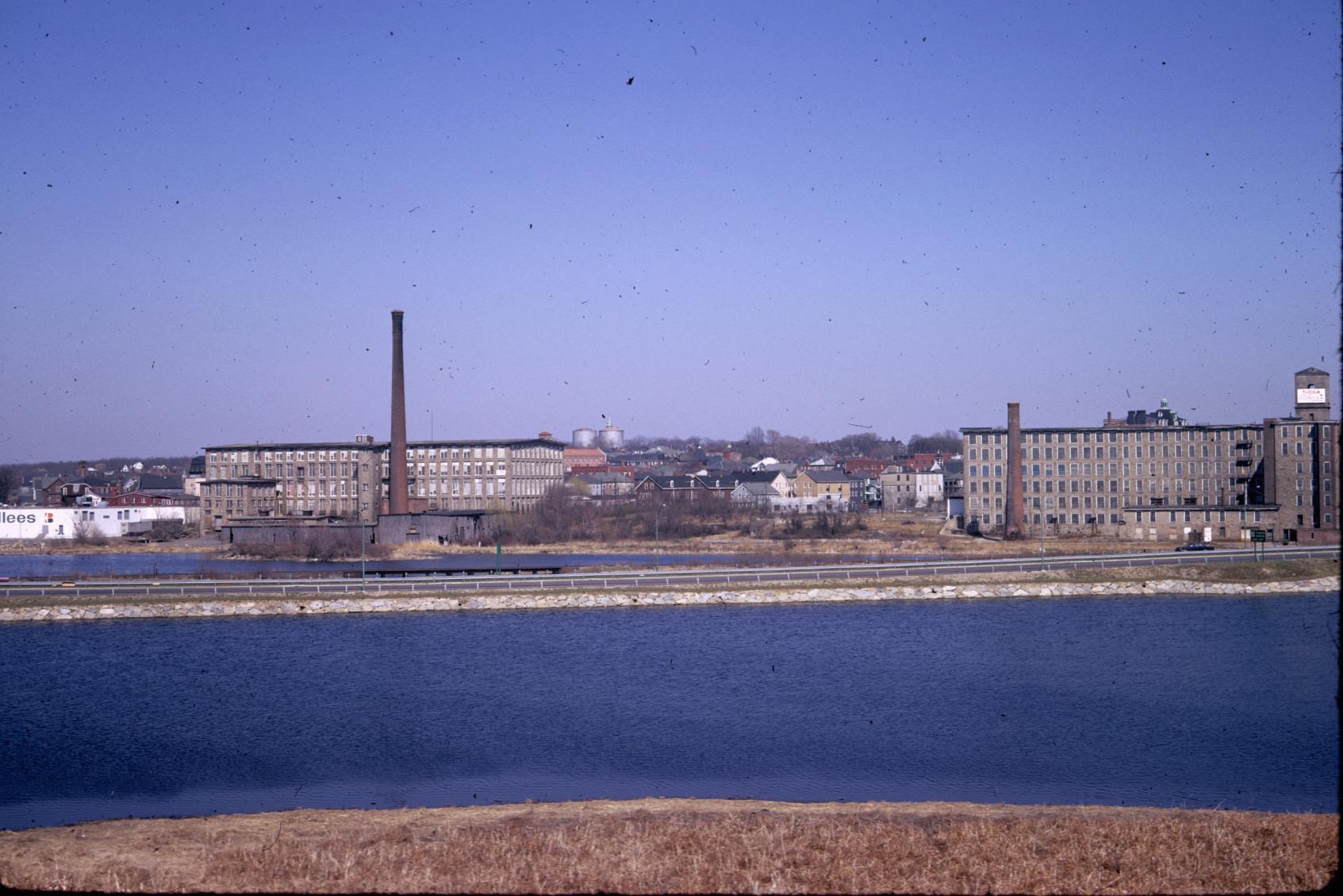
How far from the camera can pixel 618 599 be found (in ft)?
154

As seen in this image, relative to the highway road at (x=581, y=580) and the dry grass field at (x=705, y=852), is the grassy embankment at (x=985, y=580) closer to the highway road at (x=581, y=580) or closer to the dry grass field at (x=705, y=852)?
the highway road at (x=581, y=580)

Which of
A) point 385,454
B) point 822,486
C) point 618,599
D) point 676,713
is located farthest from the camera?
point 822,486

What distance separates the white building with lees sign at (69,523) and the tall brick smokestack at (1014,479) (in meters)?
72.3

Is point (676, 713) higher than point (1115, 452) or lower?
lower

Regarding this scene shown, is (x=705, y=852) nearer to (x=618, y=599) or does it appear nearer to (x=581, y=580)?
(x=618, y=599)

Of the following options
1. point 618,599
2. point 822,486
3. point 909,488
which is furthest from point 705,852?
point 909,488

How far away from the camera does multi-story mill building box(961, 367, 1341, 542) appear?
66562 millimetres

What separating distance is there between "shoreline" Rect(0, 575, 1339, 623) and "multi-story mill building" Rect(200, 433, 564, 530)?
154 ft

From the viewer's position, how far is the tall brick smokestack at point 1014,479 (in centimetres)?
7401

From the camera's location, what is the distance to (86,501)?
103 m

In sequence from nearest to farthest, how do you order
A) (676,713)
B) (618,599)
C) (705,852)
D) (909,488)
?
1. (705,852)
2. (676,713)
3. (618,599)
4. (909,488)

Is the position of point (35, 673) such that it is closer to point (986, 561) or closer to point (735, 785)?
point (735, 785)

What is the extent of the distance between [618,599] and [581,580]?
18.8ft

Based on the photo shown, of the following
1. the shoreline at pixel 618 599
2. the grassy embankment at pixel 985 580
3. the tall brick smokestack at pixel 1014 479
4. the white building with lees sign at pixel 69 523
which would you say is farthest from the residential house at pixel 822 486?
the shoreline at pixel 618 599
